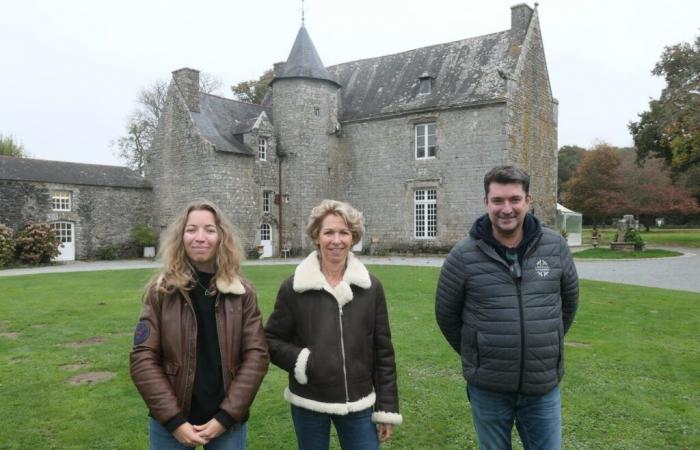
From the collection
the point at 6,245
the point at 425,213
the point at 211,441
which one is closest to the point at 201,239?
the point at 211,441

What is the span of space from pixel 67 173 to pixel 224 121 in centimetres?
746

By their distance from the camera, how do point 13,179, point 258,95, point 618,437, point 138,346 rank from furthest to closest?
1. point 258,95
2. point 13,179
3. point 618,437
4. point 138,346

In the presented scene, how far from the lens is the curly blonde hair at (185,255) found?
274cm

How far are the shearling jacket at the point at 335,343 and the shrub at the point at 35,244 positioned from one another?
2201 cm

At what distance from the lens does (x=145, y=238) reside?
1010 inches

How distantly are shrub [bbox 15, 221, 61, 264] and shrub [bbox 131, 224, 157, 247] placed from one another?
401 centimetres

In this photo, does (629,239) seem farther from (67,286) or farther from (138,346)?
(138,346)

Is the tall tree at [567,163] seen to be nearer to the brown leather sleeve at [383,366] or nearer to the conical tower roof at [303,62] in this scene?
the conical tower roof at [303,62]

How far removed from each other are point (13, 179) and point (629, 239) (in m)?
26.5

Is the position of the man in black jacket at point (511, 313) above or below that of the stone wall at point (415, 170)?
below

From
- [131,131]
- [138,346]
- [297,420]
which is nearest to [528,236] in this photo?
[297,420]

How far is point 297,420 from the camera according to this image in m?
Result: 3.03

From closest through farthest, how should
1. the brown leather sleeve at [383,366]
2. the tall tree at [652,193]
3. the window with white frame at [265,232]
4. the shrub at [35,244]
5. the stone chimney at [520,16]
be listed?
the brown leather sleeve at [383,366] < the shrub at [35,244] < the stone chimney at [520,16] < the window with white frame at [265,232] < the tall tree at [652,193]

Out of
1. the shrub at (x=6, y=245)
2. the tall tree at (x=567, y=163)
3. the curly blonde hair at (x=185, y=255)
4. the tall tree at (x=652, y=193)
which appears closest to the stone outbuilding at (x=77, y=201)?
the shrub at (x=6, y=245)
